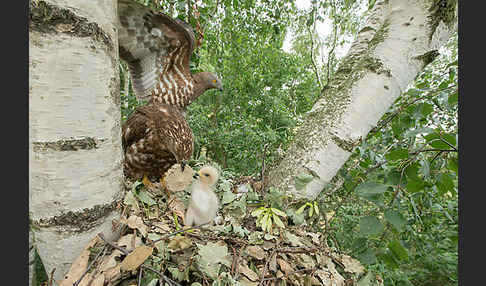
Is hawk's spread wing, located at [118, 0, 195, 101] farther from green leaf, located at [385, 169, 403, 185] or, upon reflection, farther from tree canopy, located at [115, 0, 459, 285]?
green leaf, located at [385, 169, 403, 185]

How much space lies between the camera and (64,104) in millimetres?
479

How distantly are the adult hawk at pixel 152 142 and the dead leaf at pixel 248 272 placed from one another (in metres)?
0.59

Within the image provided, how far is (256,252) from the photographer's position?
64 centimetres

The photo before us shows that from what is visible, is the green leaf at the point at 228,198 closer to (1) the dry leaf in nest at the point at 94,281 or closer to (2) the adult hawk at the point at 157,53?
(1) the dry leaf in nest at the point at 94,281

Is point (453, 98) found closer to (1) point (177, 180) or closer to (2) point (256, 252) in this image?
(2) point (256, 252)

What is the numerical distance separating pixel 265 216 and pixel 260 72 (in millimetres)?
3702

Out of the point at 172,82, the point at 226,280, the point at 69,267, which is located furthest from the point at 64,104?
the point at 172,82

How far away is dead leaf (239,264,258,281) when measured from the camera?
56 centimetres

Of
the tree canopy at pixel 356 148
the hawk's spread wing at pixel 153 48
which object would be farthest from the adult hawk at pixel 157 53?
the tree canopy at pixel 356 148

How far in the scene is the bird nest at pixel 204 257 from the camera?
484 millimetres

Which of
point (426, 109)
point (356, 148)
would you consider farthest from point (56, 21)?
point (356, 148)

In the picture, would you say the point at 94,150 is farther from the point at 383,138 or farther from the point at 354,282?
the point at 383,138

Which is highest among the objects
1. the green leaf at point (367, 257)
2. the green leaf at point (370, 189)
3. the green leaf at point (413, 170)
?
the green leaf at point (413, 170)

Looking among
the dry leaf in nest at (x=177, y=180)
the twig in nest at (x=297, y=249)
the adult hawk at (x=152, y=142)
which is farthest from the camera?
the adult hawk at (x=152, y=142)
